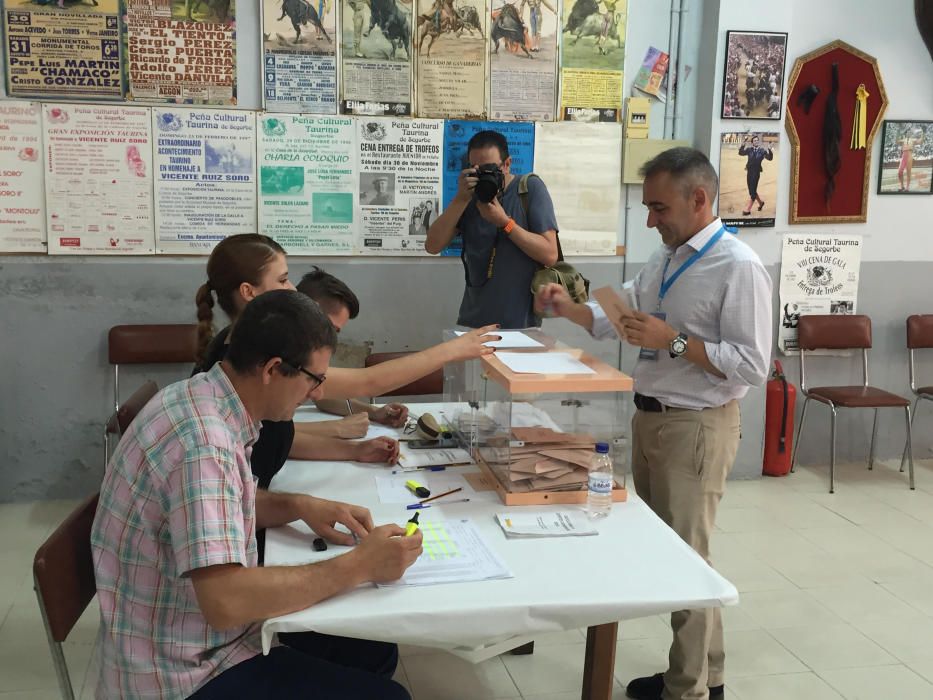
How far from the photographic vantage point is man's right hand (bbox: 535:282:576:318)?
2845 mm

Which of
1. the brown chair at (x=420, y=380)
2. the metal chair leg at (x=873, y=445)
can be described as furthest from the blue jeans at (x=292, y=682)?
the metal chair leg at (x=873, y=445)

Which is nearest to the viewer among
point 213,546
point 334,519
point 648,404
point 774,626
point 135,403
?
point 213,546

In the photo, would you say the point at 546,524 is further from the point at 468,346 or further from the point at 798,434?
the point at 798,434

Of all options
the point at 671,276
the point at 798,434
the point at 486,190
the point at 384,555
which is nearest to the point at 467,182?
the point at 486,190

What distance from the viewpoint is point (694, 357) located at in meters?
2.28

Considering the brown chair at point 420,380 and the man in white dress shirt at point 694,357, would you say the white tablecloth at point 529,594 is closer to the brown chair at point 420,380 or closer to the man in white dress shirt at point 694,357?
the man in white dress shirt at point 694,357

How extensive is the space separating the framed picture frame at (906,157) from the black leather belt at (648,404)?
334 centimetres

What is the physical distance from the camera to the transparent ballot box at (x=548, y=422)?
2.07m

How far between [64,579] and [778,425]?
4.16 meters

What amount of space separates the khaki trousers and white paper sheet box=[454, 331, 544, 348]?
1.46ft

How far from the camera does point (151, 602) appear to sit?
1483 millimetres

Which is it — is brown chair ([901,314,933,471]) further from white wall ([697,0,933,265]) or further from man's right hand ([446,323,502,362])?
man's right hand ([446,323,502,362])

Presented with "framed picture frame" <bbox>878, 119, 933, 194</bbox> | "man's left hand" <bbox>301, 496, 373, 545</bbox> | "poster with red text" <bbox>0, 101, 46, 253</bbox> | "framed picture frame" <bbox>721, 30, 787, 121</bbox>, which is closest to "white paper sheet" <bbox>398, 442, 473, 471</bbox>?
"man's left hand" <bbox>301, 496, 373, 545</bbox>

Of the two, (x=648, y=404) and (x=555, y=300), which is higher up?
(x=555, y=300)
